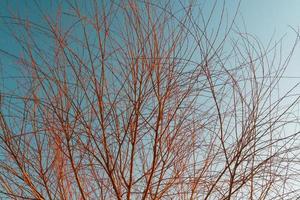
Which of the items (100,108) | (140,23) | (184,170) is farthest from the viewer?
(184,170)

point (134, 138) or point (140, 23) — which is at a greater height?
point (140, 23)

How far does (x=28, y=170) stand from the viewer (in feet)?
6.41

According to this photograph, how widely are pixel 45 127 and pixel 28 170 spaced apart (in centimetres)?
24

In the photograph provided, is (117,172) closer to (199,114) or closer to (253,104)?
(199,114)

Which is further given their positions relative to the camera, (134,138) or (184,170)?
(184,170)

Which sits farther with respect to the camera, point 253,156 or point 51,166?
point 51,166

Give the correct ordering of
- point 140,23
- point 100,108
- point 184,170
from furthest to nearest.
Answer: point 184,170 → point 140,23 → point 100,108

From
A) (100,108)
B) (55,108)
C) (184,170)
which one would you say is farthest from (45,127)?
(184,170)

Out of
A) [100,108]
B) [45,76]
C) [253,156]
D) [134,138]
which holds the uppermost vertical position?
[45,76]

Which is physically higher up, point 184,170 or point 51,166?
point 51,166

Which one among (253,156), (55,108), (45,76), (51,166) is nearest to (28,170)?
(51,166)

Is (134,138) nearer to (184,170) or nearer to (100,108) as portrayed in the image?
(100,108)

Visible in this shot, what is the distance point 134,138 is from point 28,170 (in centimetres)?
58

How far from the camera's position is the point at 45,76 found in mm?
1940
